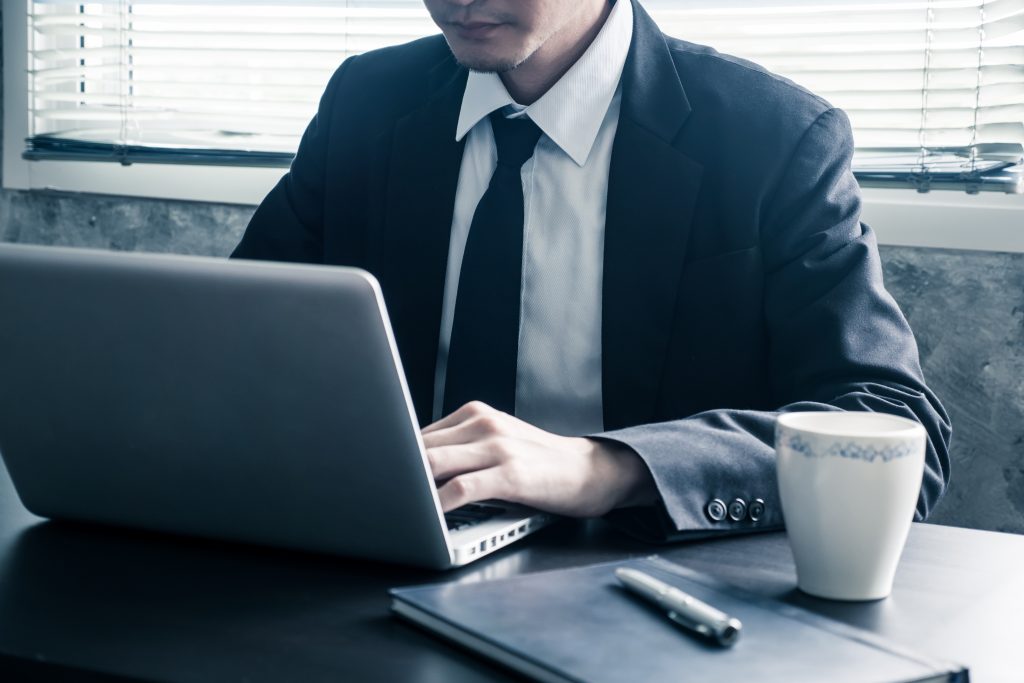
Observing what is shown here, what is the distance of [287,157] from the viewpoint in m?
2.16

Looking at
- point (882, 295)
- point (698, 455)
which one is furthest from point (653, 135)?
point (698, 455)

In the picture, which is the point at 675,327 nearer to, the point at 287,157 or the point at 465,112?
the point at 465,112

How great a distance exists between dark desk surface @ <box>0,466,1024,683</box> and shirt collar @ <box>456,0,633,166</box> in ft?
2.09

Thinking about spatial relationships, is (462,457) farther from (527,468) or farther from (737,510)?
(737,510)

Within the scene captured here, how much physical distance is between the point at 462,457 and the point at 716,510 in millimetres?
194

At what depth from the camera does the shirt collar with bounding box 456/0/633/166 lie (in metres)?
1.45

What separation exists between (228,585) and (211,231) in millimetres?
1525

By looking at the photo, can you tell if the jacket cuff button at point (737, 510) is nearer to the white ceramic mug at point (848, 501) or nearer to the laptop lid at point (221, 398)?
the white ceramic mug at point (848, 501)

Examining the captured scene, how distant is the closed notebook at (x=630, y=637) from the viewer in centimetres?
62

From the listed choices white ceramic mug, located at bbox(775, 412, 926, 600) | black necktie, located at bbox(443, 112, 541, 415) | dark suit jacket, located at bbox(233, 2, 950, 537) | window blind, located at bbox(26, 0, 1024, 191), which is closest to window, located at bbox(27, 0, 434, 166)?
window blind, located at bbox(26, 0, 1024, 191)

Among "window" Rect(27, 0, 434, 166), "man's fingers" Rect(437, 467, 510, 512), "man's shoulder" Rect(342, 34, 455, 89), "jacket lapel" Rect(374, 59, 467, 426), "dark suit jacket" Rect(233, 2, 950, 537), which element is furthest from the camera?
"window" Rect(27, 0, 434, 166)

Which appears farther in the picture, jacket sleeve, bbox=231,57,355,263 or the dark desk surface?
jacket sleeve, bbox=231,57,355,263

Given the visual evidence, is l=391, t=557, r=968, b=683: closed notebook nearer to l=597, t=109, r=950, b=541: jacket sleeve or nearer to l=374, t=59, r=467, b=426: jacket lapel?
l=597, t=109, r=950, b=541: jacket sleeve

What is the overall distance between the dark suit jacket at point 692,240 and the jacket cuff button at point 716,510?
210 mm
